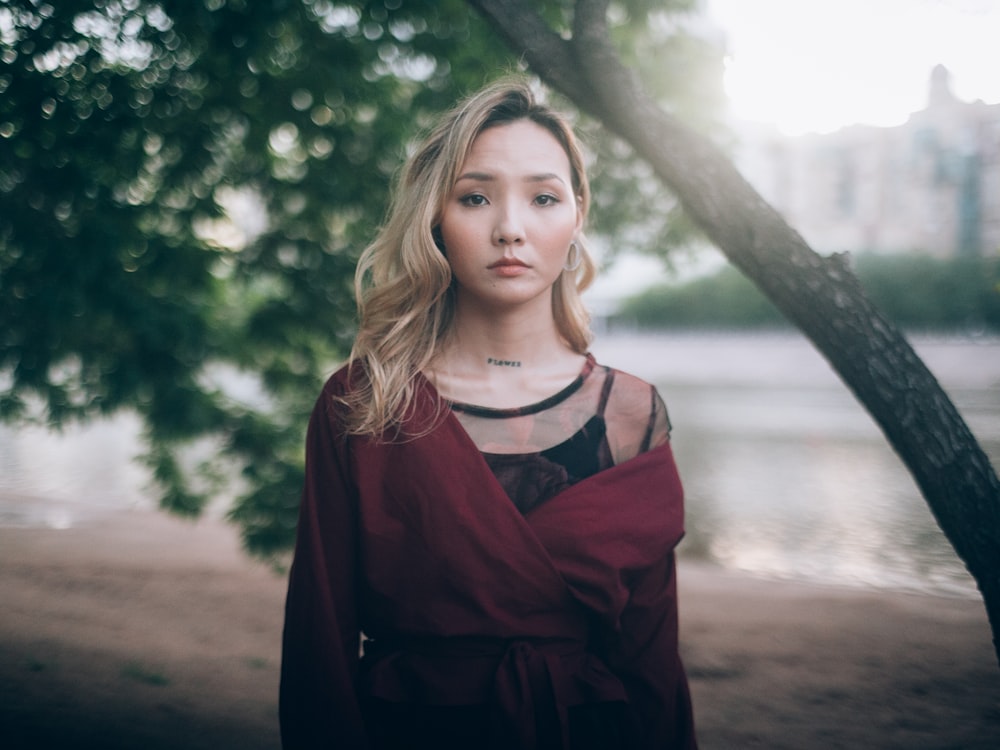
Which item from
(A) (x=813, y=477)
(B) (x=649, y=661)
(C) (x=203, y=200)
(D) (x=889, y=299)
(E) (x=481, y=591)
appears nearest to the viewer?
(E) (x=481, y=591)

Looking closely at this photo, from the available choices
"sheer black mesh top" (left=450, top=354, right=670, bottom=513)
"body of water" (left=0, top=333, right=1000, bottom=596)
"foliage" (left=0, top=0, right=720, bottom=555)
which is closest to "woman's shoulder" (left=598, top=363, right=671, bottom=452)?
"sheer black mesh top" (left=450, top=354, right=670, bottom=513)

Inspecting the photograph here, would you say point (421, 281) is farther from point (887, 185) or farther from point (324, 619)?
point (887, 185)

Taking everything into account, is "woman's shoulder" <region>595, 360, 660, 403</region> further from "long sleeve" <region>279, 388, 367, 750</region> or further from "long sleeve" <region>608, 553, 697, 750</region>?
"long sleeve" <region>279, 388, 367, 750</region>

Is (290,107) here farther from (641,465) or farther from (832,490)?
(832,490)

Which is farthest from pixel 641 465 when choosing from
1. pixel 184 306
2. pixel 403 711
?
pixel 184 306

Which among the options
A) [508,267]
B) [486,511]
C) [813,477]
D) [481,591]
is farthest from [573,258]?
[813,477]

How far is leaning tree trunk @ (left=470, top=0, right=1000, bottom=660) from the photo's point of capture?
7.73ft

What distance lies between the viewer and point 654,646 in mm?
1545

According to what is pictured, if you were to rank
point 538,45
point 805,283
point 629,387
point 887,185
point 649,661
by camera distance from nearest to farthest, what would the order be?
1. point 649,661
2. point 629,387
3. point 805,283
4. point 538,45
5. point 887,185

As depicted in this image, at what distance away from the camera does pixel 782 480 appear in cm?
939

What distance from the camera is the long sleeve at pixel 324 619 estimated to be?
143 centimetres

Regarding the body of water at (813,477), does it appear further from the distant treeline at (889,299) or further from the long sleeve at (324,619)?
the long sleeve at (324,619)

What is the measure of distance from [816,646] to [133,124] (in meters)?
4.62

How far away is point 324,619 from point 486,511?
1.18ft
